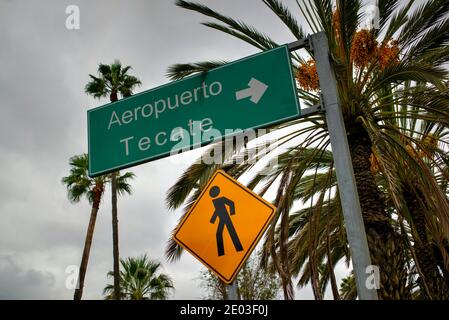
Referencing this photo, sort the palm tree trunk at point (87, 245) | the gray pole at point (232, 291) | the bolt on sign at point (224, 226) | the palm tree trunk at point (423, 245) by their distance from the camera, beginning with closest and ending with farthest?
1. the gray pole at point (232, 291)
2. the bolt on sign at point (224, 226)
3. the palm tree trunk at point (423, 245)
4. the palm tree trunk at point (87, 245)

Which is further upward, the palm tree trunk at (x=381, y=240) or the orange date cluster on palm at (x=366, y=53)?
the orange date cluster on palm at (x=366, y=53)

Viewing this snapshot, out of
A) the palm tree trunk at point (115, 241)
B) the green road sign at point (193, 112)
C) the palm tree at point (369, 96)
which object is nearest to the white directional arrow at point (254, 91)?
the green road sign at point (193, 112)

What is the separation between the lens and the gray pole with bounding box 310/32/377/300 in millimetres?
2619

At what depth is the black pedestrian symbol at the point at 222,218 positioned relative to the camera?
279 cm

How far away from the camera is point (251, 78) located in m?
3.40

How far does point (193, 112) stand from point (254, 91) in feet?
1.84

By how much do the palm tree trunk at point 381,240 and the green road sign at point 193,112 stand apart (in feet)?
13.1

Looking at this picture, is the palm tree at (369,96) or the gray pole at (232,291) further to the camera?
the palm tree at (369,96)

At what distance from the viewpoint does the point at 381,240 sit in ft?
20.8

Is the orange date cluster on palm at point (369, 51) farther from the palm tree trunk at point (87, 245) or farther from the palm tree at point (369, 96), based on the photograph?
the palm tree trunk at point (87, 245)

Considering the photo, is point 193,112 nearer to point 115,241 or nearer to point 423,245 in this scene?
point 423,245

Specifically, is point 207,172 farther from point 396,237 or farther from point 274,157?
point 396,237
